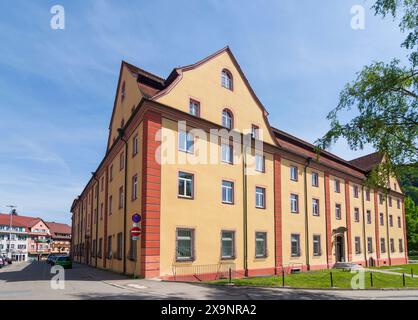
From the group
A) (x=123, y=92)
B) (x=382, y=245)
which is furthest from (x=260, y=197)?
(x=382, y=245)

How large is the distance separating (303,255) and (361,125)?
16.4 m

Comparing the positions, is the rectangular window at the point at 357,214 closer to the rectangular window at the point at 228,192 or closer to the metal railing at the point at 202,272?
the rectangular window at the point at 228,192

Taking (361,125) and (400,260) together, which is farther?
(400,260)

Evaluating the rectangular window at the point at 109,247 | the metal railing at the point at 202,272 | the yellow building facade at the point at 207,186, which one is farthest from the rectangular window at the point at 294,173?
the rectangular window at the point at 109,247

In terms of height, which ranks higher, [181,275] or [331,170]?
[331,170]

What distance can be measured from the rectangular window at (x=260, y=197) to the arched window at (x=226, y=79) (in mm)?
7487

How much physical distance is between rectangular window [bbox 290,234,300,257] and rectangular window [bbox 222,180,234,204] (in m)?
7.98

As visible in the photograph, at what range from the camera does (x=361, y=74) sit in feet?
52.3

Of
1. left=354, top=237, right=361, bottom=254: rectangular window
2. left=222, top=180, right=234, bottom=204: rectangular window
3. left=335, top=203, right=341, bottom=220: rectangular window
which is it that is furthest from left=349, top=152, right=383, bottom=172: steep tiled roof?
left=222, top=180, right=234, bottom=204: rectangular window

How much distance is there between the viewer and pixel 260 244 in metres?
24.8
